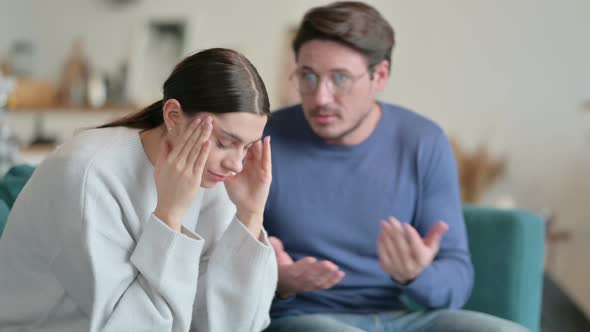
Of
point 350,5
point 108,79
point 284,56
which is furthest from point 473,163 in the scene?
point 108,79

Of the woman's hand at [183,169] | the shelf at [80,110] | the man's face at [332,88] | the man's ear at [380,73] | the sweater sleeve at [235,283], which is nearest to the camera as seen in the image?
the woman's hand at [183,169]

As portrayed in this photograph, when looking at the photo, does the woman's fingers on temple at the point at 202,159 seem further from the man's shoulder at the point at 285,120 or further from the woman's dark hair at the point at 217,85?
the man's shoulder at the point at 285,120

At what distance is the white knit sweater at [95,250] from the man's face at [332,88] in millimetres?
516

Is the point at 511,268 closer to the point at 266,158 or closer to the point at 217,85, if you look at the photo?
the point at 266,158

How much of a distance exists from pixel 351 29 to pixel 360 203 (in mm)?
411

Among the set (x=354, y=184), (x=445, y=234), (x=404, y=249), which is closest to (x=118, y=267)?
(x=404, y=249)

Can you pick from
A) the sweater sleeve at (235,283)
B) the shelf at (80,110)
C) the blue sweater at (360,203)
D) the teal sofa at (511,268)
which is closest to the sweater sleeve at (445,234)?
the blue sweater at (360,203)

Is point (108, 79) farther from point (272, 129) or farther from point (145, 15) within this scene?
point (272, 129)

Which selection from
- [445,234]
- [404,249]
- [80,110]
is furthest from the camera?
[80,110]

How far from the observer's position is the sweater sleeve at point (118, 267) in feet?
4.00

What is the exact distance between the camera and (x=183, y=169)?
122 centimetres

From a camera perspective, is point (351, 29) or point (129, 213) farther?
point (351, 29)

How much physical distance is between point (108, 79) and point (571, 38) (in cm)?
293

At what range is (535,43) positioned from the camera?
370 cm
